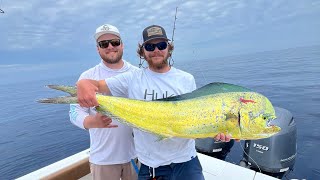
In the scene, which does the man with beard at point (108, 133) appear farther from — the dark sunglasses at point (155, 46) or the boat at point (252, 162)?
the boat at point (252, 162)

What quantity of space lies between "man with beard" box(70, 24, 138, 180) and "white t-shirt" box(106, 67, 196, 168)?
0.38 m

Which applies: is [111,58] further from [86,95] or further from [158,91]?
[86,95]

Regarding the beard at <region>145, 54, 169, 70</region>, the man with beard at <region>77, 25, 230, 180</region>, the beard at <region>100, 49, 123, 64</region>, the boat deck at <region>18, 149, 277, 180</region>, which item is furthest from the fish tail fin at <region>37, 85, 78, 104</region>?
the boat deck at <region>18, 149, 277, 180</region>

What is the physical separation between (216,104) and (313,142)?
6.75m

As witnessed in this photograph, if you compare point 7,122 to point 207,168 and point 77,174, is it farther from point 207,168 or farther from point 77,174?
point 207,168

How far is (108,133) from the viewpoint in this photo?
2535 mm

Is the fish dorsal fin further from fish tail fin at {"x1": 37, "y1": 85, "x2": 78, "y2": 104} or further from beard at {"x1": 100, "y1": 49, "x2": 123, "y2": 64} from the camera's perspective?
beard at {"x1": 100, "y1": 49, "x2": 123, "y2": 64}

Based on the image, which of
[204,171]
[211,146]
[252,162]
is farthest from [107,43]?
[252,162]

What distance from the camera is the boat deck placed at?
339 cm

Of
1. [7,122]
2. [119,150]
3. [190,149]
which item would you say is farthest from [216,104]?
[7,122]

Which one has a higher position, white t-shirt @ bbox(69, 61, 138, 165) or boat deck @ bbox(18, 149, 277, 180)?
white t-shirt @ bbox(69, 61, 138, 165)

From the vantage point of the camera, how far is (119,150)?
2.56 metres

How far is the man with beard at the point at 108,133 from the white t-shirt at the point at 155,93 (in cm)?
38

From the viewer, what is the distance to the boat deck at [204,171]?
339cm
